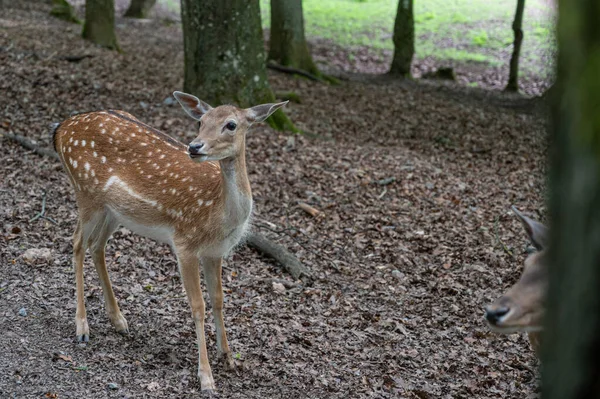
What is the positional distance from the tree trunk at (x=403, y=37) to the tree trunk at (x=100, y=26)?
691 cm

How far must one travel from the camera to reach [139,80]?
11102 millimetres

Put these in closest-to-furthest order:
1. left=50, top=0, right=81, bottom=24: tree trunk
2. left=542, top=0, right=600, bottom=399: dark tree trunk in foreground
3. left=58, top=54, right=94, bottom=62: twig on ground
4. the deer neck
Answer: left=542, top=0, right=600, bottom=399: dark tree trunk in foreground
the deer neck
left=58, top=54, right=94, bottom=62: twig on ground
left=50, top=0, right=81, bottom=24: tree trunk

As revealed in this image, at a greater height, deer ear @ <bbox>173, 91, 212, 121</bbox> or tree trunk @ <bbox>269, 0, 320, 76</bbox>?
deer ear @ <bbox>173, 91, 212, 121</bbox>

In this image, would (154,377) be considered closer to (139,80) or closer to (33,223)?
(33,223)

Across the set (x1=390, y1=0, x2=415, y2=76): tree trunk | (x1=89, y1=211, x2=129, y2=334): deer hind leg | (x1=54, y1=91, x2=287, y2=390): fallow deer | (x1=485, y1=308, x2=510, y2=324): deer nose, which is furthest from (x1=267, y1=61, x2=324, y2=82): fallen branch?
(x1=485, y1=308, x2=510, y2=324): deer nose

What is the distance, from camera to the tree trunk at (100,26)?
13594 millimetres

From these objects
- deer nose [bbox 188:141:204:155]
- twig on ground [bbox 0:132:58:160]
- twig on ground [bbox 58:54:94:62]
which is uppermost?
deer nose [bbox 188:141:204:155]

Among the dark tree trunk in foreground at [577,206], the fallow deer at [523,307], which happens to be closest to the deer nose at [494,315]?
the fallow deer at [523,307]

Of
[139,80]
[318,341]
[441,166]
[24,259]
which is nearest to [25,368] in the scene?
[24,259]

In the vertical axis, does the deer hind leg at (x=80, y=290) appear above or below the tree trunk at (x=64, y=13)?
below

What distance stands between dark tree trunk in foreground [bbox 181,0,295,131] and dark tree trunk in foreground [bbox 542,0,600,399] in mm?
7924

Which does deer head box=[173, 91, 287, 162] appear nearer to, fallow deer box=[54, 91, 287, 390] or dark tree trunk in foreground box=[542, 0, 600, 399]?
fallow deer box=[54, 91, 287, 390]

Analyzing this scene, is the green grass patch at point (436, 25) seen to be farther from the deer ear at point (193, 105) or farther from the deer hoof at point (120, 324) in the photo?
the deer hoof at point (120, 324)

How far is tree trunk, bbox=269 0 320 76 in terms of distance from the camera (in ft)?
48.3
